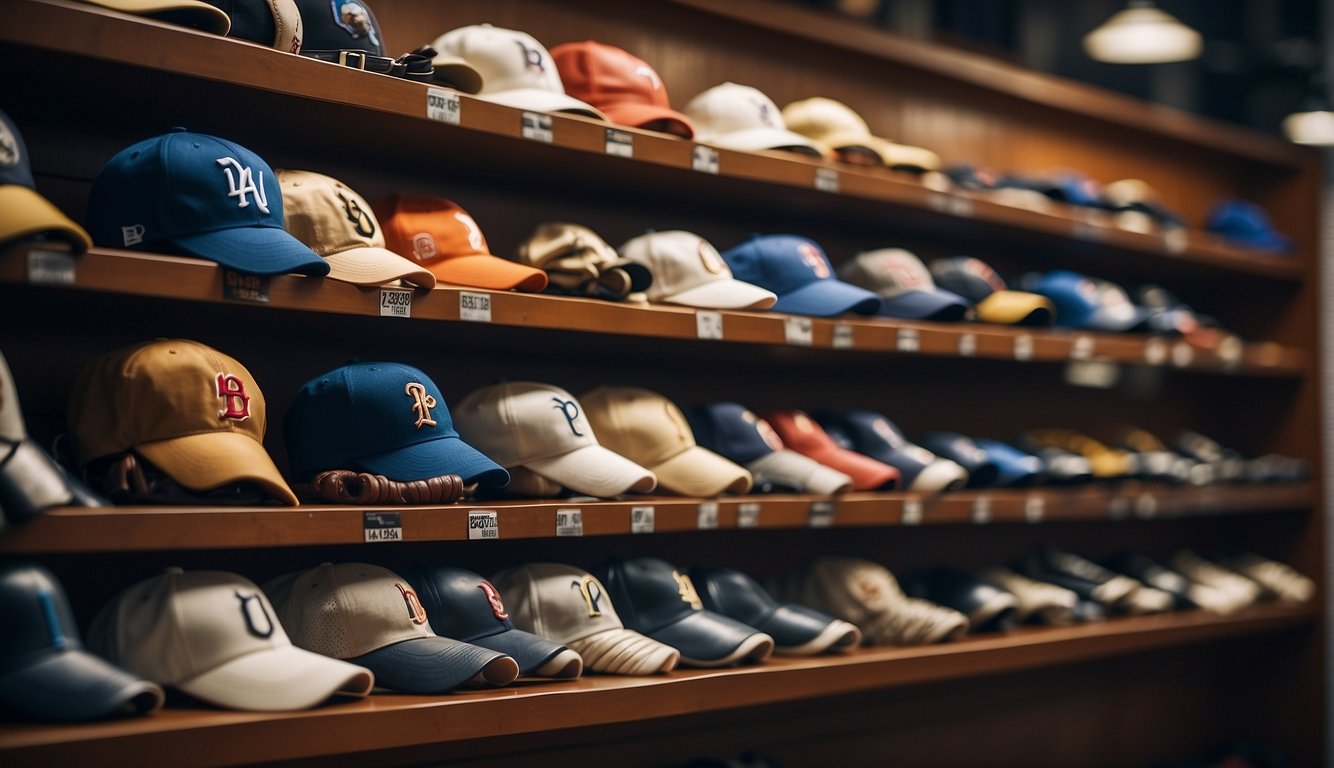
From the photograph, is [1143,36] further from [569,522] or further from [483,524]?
[483,524]

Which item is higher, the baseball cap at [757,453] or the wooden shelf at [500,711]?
the baseball cap at [757,453]

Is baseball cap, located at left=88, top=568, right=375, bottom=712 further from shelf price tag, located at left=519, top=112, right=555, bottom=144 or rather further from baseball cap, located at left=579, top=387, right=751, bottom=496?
shelf price tag, located at left=519, top=112, right=555, bottom=144

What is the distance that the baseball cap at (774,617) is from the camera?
2.69 meters

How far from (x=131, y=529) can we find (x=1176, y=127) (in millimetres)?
3843

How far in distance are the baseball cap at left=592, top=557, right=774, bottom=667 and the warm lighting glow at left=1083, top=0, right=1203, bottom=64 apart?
8.22 feet

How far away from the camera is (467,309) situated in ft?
7.41

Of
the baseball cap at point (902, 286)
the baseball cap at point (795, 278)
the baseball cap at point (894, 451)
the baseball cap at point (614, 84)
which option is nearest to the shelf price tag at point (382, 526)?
the baseball cap at point (614, 84)

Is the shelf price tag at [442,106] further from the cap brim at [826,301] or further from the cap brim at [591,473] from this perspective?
the cap brim at [826,301]

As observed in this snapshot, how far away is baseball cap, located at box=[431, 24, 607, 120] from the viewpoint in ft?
8.21

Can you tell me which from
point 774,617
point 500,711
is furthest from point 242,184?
point 774,617

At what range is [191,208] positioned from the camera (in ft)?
6.44

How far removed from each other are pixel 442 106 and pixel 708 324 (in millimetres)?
740

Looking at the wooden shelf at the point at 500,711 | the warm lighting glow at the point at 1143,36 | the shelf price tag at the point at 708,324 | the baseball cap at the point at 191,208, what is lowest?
the wooden shelf at the point at 500,711

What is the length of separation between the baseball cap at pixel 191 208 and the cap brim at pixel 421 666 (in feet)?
2.15
